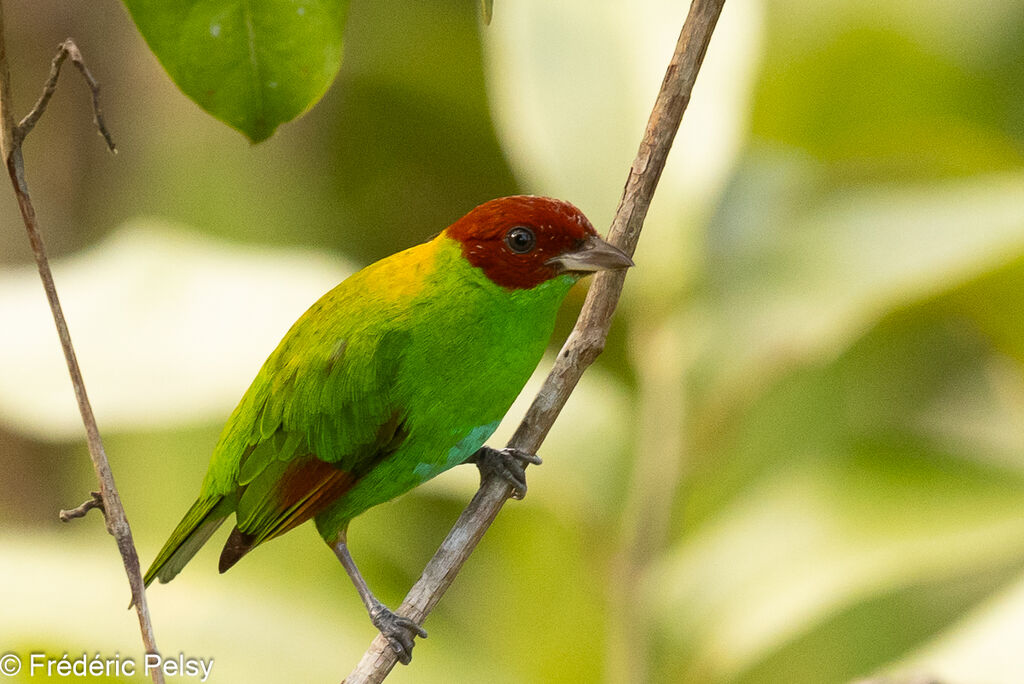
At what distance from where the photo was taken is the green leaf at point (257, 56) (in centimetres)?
102

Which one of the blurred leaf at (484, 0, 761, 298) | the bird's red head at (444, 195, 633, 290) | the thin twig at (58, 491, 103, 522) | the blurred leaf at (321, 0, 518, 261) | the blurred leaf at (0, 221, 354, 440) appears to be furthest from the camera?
the blurred leaf at (321, 0, 518, 261)

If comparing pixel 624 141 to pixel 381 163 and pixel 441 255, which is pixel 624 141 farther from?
pixel 381 163

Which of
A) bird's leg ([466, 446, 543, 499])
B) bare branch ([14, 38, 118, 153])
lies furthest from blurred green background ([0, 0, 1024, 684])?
bare branch ([14, 38, 118, 153])

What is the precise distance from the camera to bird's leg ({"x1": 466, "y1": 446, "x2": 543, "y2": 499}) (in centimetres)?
159

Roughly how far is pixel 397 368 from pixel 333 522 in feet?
0.99

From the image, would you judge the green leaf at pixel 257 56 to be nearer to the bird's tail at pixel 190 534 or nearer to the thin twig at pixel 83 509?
the thin twig at pixel 83 509

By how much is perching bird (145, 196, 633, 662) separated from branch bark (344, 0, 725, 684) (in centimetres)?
6

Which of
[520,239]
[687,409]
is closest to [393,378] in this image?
[520,239]

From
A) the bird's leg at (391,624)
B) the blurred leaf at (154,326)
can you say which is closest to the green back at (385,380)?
the bird's leg at (391,624)

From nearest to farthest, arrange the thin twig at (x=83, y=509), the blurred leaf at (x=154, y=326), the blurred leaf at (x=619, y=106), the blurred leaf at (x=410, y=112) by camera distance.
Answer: the thin twig at (x=83, y=509) < the blurred leaf at (x=154, y=326) < the blurred leaf at (x=619, y=106) < the blurred leaf at (x=410, y=112)

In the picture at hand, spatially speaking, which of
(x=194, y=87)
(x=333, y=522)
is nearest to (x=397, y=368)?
(x=333, y=522)

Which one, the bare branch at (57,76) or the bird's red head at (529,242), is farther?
the bird's red head at (529,242)

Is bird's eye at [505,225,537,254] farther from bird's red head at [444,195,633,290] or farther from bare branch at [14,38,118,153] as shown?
bare branch at [14,38,118,153]

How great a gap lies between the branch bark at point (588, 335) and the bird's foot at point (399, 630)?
0.04m
